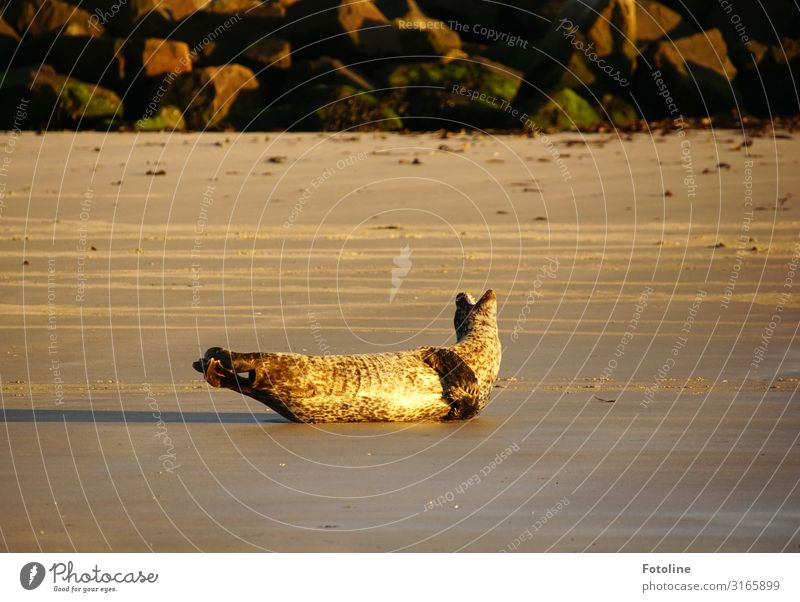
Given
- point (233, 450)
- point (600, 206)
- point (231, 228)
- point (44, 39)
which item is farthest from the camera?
point (44, 39)

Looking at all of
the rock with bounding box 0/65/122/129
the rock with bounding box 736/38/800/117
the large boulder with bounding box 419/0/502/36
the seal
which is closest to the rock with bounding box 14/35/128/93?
the rock with bounding box 0/65/122/129

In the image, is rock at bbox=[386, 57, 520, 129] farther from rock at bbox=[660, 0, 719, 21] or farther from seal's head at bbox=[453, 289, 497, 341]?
seal's head at bbox=[453, 289, 497, 341]

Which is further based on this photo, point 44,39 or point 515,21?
point 515,21

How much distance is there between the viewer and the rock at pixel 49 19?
4291cm

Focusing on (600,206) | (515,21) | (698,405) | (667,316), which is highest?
(515,21)

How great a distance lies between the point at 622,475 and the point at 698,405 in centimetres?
211

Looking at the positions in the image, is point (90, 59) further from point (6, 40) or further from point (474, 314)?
point (474, 314)

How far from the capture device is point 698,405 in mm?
10844

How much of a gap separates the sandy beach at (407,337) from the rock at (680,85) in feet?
24.9

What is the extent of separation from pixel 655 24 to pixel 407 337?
2717 centimetres

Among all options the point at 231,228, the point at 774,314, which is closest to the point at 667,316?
the point at 774,314

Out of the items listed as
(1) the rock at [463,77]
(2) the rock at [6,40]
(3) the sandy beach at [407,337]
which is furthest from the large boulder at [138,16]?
(3) the sandy beach at [407,337]

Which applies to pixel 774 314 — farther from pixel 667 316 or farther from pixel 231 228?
pixel 231 228

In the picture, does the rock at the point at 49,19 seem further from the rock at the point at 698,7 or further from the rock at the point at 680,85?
the rock at the point at 698,7
